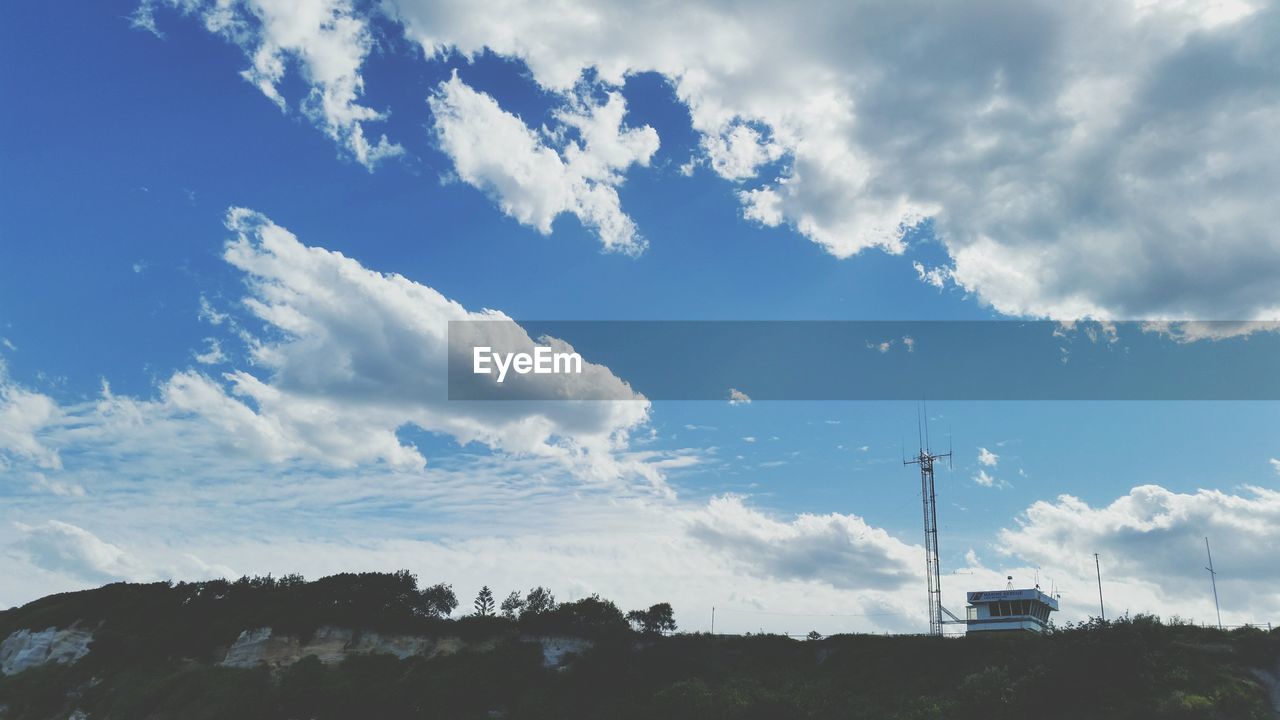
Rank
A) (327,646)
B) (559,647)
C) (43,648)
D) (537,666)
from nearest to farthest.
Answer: (537,666) → (559,647) → (327,646) → (43,648)

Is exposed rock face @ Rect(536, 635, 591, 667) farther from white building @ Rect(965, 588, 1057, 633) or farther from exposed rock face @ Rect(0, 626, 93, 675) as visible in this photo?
exposed rock face @ Rect(0, 626, 93, 675)

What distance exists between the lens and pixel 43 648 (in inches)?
3214

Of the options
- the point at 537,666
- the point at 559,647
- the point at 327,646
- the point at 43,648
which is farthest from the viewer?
the point at 43,648

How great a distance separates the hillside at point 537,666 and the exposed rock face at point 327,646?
154 mm

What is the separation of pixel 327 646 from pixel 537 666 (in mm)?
21278

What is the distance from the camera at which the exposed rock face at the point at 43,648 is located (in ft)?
265

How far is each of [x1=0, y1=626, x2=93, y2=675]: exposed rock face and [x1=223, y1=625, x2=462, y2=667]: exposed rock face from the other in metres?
18.1

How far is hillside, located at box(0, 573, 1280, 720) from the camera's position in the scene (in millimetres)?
51406

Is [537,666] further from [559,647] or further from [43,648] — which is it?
[43,648]

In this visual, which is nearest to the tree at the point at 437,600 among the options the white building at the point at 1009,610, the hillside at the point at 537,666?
the hillside at the point at 537,666

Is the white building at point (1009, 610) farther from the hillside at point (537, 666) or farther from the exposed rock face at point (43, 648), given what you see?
the exposed rock face at point (43, 648)

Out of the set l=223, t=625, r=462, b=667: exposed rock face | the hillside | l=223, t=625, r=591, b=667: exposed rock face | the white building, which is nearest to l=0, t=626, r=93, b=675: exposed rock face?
the hillside

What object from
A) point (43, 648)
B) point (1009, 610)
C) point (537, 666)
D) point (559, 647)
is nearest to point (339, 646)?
point (537, 666)

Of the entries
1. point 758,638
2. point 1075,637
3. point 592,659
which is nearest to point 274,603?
point 592,659
